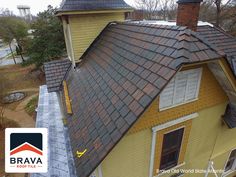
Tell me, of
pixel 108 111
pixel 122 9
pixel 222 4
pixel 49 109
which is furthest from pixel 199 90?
pixel 222 4

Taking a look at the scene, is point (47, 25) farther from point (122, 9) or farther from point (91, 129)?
point (91, 129)

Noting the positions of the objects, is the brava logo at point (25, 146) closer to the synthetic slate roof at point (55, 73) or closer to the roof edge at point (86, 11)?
the synthetic slate roof at point (55, 73)

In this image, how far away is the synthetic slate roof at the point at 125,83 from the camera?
3615 mm

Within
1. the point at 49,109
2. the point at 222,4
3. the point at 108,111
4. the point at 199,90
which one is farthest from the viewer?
the point at 222,4

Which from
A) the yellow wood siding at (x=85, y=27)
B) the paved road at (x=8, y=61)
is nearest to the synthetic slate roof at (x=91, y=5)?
the yellow wood siding at (x=85, y=27)

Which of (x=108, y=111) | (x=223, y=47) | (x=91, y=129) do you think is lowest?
(x=91, y=129)

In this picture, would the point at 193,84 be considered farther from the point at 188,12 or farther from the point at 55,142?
the point at 55,142

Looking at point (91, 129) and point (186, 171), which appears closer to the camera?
point (91, 129)

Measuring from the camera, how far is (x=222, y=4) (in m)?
22.4

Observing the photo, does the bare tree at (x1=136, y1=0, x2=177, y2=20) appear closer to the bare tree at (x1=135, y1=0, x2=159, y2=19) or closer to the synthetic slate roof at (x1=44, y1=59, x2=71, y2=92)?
the bare tree at (x1=135, y1=0, x2=159, y2=19)

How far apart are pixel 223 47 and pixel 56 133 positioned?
947 centimetres

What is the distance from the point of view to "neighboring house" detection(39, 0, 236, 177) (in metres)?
3.75

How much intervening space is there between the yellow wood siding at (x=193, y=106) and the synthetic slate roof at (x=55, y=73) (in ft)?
20.3

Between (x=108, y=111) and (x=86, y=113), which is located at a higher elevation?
(x=108, y=111)
